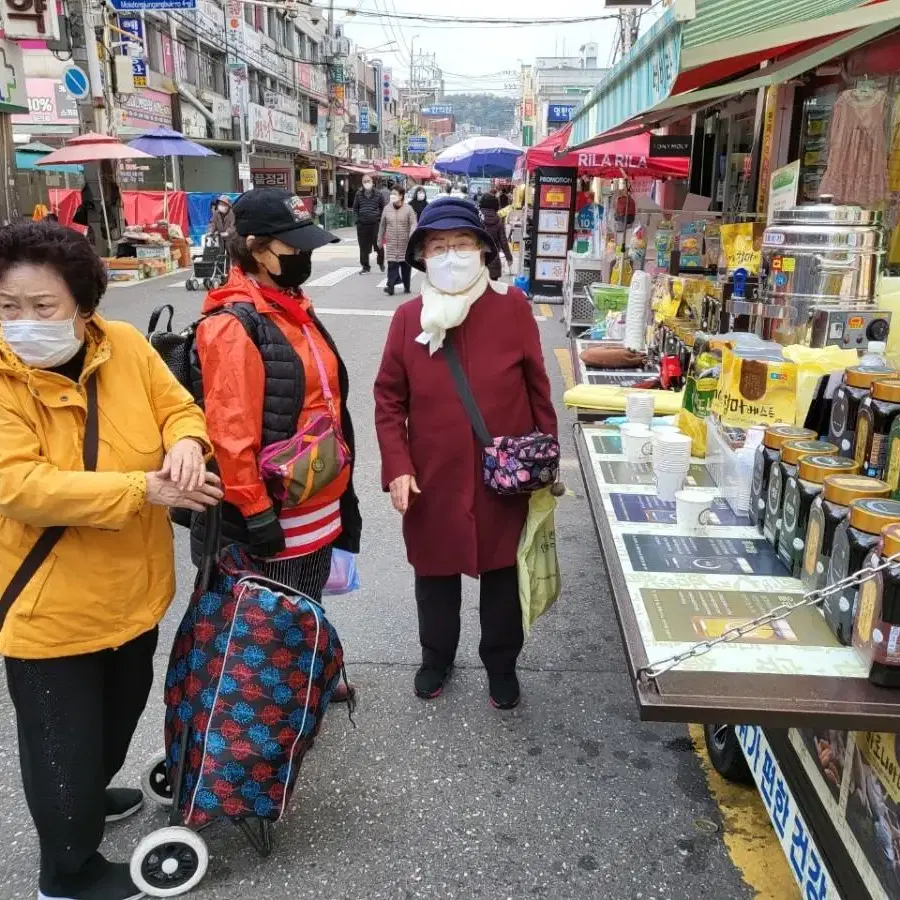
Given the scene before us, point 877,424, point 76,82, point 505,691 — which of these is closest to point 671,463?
point 877,424

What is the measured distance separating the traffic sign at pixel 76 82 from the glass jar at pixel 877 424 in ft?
61.9

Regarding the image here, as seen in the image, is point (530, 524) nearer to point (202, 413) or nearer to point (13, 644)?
point (202, 413)

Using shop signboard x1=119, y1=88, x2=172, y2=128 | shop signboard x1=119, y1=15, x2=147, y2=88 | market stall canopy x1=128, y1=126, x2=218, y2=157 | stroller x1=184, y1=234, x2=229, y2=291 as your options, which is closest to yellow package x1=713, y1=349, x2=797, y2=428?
stroller x1=184, y1=234, x2=229, y2=291

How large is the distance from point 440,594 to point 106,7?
1813 centimetres

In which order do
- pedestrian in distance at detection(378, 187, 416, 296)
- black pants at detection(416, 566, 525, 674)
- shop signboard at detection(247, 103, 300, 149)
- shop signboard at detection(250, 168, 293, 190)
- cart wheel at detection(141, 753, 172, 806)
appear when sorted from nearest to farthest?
cart wheel at detection(141, 753, 172, 806)
black pants at detection(416, 566, 525, 674)
pedestrian in distance at detection(378, 187, 416, 296)
shop signboard at detection(247, 103, 300, 149)
shop signboard at detection(250, 168, 293, 190)

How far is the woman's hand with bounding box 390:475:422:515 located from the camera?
9.57 feet

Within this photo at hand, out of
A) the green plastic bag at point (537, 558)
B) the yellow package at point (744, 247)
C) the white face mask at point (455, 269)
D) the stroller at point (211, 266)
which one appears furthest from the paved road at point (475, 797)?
the stroller at point (211, 266)

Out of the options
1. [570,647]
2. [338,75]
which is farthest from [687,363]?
[338,75]


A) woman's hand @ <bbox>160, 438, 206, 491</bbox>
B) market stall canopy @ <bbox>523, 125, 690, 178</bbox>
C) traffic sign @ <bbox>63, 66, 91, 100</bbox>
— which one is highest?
traffic sign @ <bbox>63, 66, 91, 100</bbox>

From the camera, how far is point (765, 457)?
2324 millimetres

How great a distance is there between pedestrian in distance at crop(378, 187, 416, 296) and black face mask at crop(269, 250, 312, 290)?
466 inches

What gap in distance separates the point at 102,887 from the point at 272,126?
130 feet

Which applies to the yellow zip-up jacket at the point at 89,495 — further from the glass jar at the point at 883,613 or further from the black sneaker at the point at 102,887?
the glass jar at the point at 883,613

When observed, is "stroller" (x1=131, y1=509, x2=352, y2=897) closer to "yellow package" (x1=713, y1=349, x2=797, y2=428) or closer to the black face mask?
the black face mask
